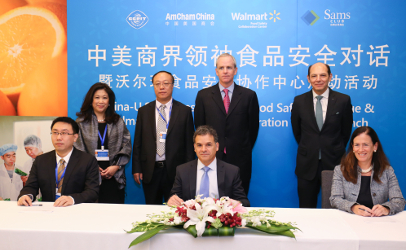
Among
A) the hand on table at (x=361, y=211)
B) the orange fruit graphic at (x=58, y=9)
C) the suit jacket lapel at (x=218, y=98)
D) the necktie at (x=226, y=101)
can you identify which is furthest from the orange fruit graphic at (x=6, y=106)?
the hand on table at (x=361, y=211)

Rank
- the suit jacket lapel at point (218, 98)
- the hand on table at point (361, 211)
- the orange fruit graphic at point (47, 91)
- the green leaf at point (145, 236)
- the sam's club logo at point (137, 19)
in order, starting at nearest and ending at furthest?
1. the green leaf at point (145, 236)
2. the hand on table at point (361, 211)
3. the suit jacket lapel at point (218, 98)
4. the sam's club logo at point (137, 19)
5. the orange fruit graphic at point (47, 91)

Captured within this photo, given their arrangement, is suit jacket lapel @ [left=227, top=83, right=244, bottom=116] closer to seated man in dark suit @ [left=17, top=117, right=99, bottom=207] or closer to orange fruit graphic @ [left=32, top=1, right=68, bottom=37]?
seated man in dark suit @ [left=17, top=117, right=99, bottom=207]

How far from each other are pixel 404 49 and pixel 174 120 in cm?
295

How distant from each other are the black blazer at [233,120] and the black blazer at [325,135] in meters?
0.55

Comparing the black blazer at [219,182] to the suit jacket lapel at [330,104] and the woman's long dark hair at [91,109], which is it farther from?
the suit jacket lapel at [330,104]

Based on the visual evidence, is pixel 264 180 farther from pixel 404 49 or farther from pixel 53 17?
pixel 53 17

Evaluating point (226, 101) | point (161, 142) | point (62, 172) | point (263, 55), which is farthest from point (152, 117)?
point (263, 55)

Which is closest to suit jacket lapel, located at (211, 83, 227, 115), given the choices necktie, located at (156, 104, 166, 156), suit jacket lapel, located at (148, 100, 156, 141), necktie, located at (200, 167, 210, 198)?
necktie, located at (156, 104, 166, 156)

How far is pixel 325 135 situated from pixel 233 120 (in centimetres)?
95

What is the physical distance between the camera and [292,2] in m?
3.94

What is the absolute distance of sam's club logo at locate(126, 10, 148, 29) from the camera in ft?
13.4

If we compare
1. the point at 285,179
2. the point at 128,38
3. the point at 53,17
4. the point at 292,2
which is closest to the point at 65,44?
the point at 53,17

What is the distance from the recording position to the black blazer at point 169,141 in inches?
130

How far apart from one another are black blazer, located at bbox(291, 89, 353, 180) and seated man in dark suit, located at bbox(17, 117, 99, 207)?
208cm
